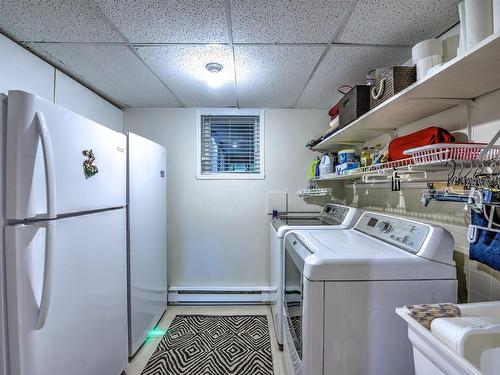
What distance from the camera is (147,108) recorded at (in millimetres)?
2787

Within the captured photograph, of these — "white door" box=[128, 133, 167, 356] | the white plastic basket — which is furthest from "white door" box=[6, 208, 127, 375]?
the white plastic basket

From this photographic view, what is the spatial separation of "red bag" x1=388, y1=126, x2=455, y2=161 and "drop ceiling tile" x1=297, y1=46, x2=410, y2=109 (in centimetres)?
65

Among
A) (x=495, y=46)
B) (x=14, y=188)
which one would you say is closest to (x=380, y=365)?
(x=495, y=46)

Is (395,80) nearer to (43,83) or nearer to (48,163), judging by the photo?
(48,163)

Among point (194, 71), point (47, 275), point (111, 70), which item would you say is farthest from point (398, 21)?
point (47, 275)

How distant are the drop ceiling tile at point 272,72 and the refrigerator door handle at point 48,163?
1.15m

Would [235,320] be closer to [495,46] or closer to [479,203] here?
[479,203]

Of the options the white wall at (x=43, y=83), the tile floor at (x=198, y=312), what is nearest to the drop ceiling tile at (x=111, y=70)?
the white wall at (x=43, y=83)

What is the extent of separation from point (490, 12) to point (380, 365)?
1.41 m

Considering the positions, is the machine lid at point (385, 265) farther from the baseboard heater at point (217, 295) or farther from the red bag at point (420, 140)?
the baseboard heater at point (217, 295)

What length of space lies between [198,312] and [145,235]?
42.8 inches

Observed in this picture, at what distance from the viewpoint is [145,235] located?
2.09 m

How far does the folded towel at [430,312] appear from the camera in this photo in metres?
0.83

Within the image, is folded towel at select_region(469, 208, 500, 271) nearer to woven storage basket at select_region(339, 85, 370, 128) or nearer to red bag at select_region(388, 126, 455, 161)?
red bag at select_region(388, 126, 455, 161)
